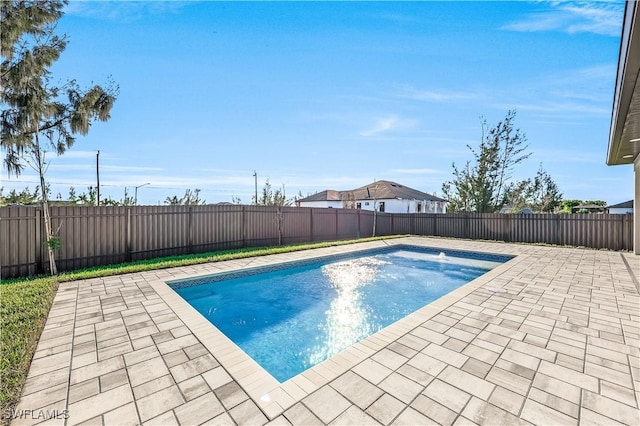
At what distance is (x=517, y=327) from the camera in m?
3.20

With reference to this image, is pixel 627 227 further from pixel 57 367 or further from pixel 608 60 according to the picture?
pixel 57 367

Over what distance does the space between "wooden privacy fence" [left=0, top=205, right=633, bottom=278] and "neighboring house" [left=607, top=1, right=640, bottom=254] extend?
3603 millimetres

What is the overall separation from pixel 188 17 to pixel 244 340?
7650 mm

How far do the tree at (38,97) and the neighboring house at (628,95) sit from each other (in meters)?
8.23

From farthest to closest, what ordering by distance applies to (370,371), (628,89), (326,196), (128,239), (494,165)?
(326,196) < (494,165) < (128,239) < (628,89) < (370,371)

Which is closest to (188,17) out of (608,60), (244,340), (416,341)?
(244,340)

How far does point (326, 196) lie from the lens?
31.5 meters

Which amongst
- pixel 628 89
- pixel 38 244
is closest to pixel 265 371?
pixel 628 89

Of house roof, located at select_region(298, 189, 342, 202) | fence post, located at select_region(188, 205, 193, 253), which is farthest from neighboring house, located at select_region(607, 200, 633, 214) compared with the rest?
fence post, located at select_region(188, 205, 193, 253)

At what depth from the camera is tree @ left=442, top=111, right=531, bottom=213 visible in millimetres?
16750

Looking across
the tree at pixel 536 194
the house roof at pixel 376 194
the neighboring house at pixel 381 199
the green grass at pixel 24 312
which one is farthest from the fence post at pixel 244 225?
the house roof at pixel 376 194

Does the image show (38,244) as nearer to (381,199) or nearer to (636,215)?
(636,215)

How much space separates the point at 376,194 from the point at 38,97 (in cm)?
2280

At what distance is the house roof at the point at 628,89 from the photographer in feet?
7.29
